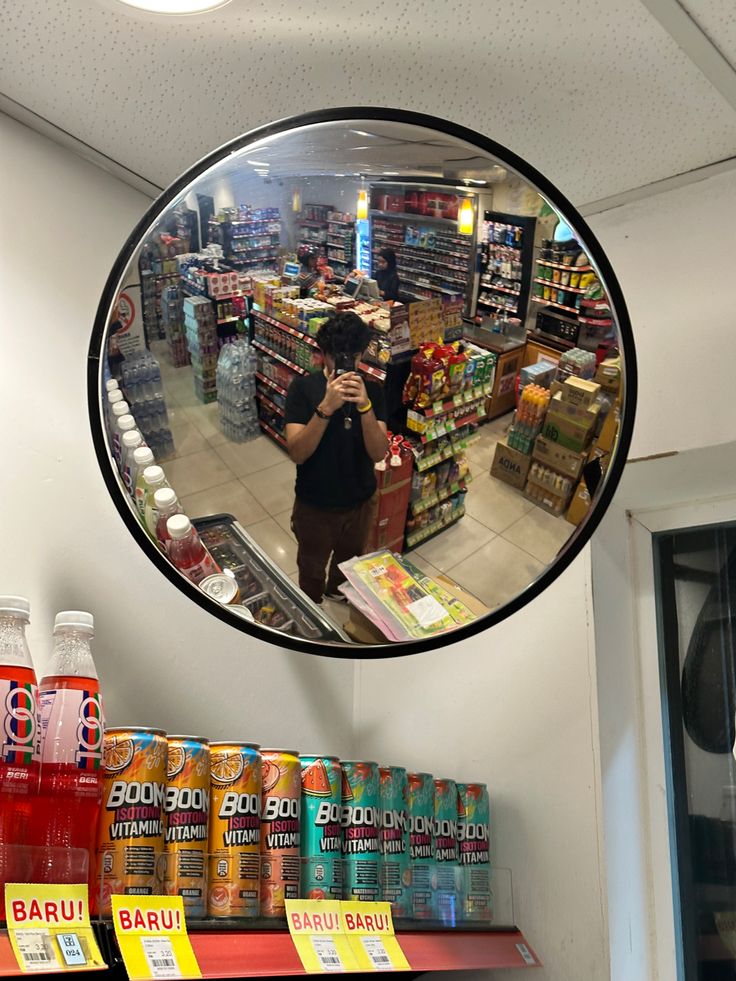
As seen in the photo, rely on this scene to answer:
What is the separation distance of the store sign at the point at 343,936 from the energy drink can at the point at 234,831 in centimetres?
6

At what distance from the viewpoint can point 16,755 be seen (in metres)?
0.76

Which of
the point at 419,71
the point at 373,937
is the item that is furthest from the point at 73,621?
the point at 419,71

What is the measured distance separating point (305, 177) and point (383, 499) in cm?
38

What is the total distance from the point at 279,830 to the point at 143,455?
51 cm

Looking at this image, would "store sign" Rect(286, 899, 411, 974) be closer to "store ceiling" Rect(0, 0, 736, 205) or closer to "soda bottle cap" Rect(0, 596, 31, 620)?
"soda bottle cap" Rect(0, 596, 31, 620)

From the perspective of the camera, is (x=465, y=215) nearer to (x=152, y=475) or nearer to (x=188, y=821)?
(x=152, y=475)

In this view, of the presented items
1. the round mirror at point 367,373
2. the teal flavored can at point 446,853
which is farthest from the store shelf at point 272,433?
the teal flavored can at point 446,853

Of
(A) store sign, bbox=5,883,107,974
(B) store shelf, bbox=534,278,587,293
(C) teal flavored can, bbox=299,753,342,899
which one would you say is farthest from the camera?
(C) teal flavored can, bbox=299,753,342,899

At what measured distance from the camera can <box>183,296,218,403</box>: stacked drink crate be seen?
0.87m

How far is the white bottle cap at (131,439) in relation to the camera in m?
0.90

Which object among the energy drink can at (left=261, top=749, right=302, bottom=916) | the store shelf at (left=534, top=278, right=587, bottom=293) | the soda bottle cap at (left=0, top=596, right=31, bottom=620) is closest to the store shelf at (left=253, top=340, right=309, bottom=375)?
the store shelf at (left=534, top=278, right=587, bottom=293)

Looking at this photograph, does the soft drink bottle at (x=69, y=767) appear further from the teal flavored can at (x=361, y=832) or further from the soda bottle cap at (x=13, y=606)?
the teal flavored can at (x=361, y=832)

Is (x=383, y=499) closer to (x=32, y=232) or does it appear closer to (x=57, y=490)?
(x=57, y=490)

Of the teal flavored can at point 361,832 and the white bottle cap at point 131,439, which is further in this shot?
the teal flavored can at point 361,832
